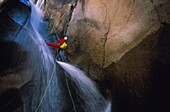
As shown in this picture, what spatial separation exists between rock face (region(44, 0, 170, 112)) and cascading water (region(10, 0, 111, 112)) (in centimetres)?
38

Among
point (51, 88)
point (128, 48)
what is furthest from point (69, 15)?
point (128, 48)

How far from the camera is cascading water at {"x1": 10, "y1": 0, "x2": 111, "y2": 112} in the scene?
14.3ft

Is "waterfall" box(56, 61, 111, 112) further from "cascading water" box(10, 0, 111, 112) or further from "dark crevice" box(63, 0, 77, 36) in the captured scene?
"dark crevice" box(63, 0, 77, 36)

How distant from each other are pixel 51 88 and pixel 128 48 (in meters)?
2.15

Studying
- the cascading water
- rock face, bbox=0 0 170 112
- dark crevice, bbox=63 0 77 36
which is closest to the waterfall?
the cascading water

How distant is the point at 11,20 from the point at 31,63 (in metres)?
1.25

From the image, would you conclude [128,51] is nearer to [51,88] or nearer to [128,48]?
[128,48]

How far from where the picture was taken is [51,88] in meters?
4.84

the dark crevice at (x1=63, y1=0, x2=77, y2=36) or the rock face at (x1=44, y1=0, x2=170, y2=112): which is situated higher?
the dark crevice at (x1=63, y1=0, x2=77, y2=36)

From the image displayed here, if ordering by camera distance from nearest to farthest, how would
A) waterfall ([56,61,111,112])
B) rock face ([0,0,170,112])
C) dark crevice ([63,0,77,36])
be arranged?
rock face ([0,0,170,112]), waterfall ([56,61,111,112]), dark crevice ([63,0,77,36])

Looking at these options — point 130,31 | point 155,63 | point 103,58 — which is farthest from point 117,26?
point 155,63

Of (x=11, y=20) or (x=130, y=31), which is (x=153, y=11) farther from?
(x=11, y=20)

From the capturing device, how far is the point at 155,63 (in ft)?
12.7

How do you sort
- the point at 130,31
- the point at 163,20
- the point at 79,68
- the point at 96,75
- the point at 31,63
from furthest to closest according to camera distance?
the point at 79,68 < the point at 96,75 < the point at 31,63 < the point at 130,31 < the point at 163,20
